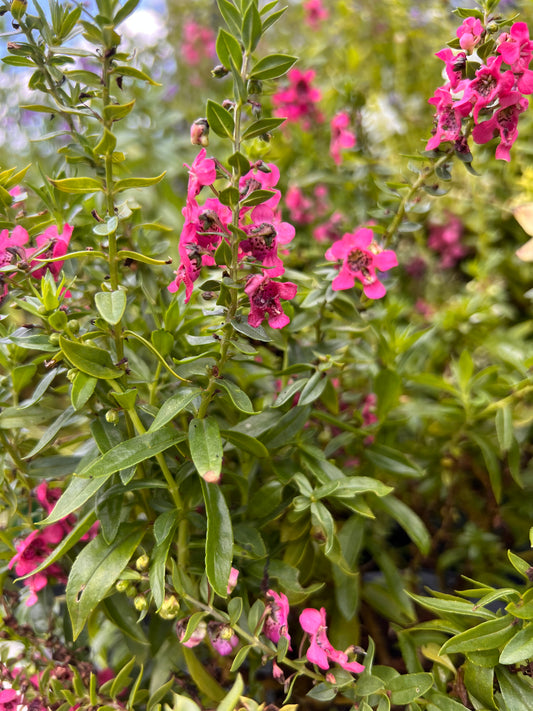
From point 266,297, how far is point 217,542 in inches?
8.9

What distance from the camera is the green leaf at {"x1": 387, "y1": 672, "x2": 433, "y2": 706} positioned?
1.80ft

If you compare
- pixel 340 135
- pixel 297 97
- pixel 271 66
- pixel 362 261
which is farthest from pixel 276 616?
pixel 297 97

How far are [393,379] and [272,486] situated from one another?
23 centimetres

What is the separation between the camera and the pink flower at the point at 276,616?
0.58 m

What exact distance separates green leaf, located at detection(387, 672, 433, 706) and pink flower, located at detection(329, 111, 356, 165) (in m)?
0.88

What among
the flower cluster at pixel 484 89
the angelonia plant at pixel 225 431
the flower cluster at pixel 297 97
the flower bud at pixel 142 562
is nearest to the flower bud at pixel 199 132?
the angelonia plant at pixel 225 431

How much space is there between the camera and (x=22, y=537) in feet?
2.25

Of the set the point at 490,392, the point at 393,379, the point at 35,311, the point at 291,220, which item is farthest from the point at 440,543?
the point at 35,311

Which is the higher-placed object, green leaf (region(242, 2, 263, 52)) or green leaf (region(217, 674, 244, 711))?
green leaf (region(242, 2, 263, 52))

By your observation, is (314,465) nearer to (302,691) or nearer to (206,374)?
(206,374)

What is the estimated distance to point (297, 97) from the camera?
1.26 metres

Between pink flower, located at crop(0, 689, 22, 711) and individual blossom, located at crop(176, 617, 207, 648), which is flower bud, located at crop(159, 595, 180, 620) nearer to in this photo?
individual blossom, located at crop(176, 617, 207, 648)

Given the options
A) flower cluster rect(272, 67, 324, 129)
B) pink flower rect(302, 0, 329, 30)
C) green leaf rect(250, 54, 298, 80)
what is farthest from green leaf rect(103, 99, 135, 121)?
pink flower rect(302, 0, 329, 30)

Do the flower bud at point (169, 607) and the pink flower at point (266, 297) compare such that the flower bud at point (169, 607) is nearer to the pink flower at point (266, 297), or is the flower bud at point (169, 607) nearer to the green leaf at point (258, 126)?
the pink flower at point (266, 297)
